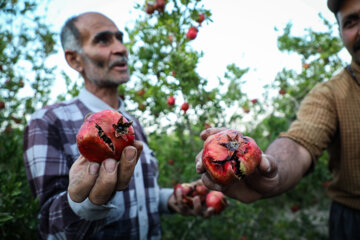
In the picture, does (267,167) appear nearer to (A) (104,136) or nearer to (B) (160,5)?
(A) (104,136)

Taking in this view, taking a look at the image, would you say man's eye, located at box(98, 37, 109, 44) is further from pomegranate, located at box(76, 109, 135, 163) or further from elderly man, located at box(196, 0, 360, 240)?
elderly man, located at box(196, 0, 360, 240)

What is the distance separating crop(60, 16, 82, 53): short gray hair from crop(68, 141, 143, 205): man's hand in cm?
151

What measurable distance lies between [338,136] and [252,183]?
1.04 metres

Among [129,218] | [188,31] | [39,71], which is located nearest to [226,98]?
[188,31]

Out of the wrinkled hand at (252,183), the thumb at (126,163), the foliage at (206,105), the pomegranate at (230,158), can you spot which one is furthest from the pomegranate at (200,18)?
the thumb at (126,163)

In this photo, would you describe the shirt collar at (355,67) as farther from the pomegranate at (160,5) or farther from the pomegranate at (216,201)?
the pomegranate at (160,5)

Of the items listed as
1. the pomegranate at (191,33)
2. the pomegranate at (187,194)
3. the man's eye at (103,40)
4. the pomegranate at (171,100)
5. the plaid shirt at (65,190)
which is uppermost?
the pomegranate at (191,33)

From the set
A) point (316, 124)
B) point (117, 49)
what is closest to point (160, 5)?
point (117, 49)

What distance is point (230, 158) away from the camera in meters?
1.08

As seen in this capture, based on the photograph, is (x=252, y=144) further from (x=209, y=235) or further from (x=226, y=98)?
(x=209, y=235)

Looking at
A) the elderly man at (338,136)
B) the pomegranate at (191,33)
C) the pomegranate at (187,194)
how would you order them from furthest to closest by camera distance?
1. the pomegranate at (191,33)
2. the pomegranate at (187,194)
3. the elderly man at (338,136)

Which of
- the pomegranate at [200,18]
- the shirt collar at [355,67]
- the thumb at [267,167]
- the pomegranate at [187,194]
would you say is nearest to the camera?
the thumb at [267,167]

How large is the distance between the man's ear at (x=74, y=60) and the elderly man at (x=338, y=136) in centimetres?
167

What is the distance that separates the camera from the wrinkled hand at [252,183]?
1208 mm
